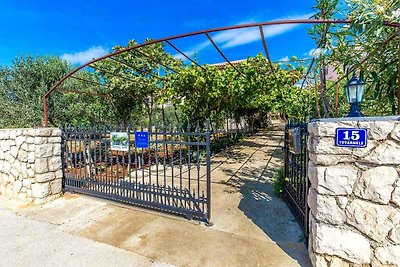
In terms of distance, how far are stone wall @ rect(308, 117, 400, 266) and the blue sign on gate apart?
256cm

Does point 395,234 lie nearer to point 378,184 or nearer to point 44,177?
point 378,184

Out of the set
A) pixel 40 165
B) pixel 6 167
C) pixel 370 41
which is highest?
pixel 370 41

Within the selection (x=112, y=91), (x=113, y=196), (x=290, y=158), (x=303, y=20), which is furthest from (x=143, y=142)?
(x=112, y=91)

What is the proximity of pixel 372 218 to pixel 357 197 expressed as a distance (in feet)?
0.70

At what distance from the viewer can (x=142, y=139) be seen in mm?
3664

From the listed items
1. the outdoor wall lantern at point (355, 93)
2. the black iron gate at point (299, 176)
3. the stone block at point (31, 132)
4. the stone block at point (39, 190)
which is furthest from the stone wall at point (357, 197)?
the stone block at point (31, 132)

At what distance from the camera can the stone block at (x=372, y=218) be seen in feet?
6.23

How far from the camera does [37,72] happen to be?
23.0ft

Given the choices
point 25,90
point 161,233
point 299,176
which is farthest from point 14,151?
point 299,176

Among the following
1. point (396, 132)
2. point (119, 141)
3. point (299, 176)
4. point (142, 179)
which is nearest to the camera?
point (396, 132)

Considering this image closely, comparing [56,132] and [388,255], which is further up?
[56,132]

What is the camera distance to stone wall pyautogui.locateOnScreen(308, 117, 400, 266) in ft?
6.19

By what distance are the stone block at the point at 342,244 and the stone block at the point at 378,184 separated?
0.40 metres

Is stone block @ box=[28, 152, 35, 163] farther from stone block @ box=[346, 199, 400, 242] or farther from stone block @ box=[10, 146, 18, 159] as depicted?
stone block @ box=[346, 199, 400, 242]
